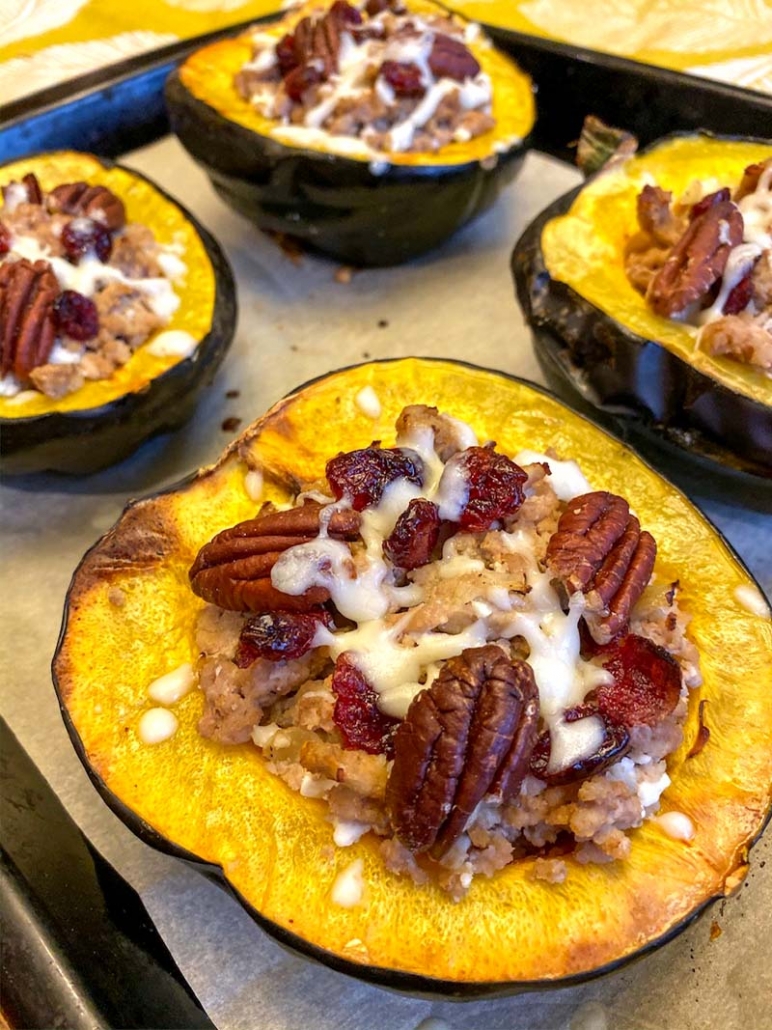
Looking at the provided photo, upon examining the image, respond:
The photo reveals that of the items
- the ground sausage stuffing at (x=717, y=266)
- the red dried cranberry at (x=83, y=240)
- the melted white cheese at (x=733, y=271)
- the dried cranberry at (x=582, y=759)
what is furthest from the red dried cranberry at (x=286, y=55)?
the dried cranberry at (x=582, y=759)

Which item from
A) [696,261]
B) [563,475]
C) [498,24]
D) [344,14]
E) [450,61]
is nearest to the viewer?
[563,475]

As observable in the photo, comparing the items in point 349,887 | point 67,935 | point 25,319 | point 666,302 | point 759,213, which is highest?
point 759,213

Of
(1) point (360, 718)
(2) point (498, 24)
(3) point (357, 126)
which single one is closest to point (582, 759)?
(1) point (360, 718)

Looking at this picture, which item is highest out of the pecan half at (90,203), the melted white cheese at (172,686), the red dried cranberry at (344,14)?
the red dried cranberry at (344,14)

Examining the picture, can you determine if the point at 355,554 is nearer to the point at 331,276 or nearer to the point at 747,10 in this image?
the point at 331,276

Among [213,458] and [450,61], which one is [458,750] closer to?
[213,458]

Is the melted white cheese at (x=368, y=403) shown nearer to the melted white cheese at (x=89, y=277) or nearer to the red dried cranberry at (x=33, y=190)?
the melted white cheese at (x=89, y=277)

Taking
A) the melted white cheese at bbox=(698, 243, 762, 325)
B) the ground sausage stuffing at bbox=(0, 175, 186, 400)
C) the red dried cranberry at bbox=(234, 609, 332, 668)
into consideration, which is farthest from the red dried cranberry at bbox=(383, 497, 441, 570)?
the ground sausage stuffing at bbox=(0, 175, 186, 400)

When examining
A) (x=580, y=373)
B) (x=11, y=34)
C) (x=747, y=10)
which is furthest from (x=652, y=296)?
(x=11, y=34)
